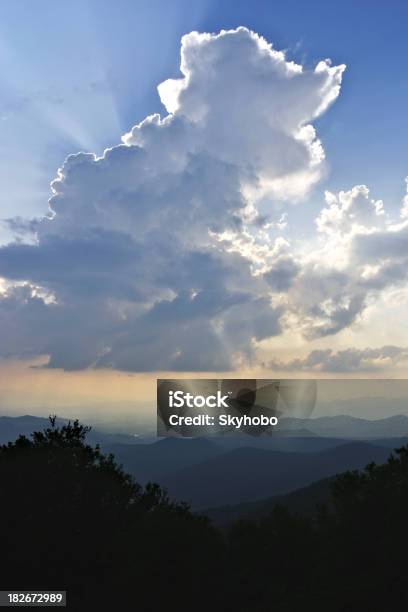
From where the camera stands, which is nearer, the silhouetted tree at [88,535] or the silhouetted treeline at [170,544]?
the silhouetted tree at [88,535]

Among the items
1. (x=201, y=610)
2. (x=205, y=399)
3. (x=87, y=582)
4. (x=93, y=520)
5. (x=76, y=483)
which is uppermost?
(x=205, y=399)

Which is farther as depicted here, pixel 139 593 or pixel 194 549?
pixel 194 549

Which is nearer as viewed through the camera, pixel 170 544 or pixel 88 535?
pixel 88 535

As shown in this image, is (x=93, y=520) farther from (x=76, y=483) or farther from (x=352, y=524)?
(x=352, y=524)

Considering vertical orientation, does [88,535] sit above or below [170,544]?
above

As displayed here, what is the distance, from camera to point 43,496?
1839 inches

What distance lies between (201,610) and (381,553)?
17854 mm

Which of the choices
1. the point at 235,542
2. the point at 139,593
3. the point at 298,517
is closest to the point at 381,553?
the point at 298,517

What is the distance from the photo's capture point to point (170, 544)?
45.8 m

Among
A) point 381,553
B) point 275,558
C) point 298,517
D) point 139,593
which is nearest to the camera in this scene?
point 139,593

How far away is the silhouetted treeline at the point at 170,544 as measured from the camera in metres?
42.4

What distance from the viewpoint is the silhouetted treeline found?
42.4 m

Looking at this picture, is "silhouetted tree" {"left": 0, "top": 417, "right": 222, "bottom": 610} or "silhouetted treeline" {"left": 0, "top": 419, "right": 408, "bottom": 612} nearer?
"silhouetted tree" {"left": 0, "top": 417, "right": 222, "bottom": 610}

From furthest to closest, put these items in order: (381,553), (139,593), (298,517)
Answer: (298,517), (381,553), (139,593)
